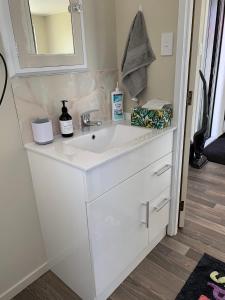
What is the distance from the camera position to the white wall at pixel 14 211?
114cm

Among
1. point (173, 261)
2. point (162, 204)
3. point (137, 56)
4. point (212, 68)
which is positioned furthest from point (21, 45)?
point (212, 68)

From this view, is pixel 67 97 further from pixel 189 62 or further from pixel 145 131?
pixel 189 62

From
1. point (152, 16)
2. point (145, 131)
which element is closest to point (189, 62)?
point (152, 16)

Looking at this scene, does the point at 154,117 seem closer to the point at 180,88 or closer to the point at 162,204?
the point at 180,88

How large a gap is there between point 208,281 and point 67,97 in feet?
4.74

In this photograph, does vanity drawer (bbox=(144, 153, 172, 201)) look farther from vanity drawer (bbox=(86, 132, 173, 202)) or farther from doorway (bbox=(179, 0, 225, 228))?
doorway (bbox=(179, 0, 225, 228))

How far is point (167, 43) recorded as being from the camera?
1.37m

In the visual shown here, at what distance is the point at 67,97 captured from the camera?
1363 mm

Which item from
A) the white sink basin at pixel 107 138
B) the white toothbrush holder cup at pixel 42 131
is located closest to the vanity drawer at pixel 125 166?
the white sink basin at pixel 107 138

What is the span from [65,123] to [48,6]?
608 millimetres

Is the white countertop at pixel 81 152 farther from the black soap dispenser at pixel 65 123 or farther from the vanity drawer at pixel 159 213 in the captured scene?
the vanity drawer at pixel 159 213

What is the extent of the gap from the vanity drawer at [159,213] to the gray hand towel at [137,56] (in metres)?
0.75

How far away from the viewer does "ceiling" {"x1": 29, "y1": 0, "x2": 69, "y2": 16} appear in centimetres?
Answer: 110

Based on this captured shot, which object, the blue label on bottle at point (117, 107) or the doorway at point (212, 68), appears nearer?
the blue label on bottle at point (117, 107)
